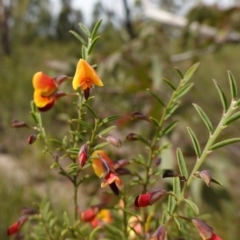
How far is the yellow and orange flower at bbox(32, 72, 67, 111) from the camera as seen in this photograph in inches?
13.1

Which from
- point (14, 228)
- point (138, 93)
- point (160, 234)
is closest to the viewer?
point (160, 234)

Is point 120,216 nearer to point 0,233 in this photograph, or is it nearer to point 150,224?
point 150,224

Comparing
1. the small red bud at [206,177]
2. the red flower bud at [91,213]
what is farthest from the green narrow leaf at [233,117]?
the red flower bud at [91,213]

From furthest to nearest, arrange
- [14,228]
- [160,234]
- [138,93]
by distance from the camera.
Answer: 1. [138,93]
2. [14,228]
3. [160,234]

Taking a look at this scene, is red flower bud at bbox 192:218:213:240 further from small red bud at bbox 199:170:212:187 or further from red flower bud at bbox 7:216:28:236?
red flower bud at bbox 7:216:28:236

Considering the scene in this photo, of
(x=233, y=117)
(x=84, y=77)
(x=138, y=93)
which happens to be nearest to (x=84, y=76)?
(x=84, y=77)

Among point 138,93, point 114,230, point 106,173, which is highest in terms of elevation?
point 106,173

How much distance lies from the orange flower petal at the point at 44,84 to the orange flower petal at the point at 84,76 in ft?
0.13

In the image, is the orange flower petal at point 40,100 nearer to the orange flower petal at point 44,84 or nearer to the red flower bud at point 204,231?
the orange flower petal at point 44,84

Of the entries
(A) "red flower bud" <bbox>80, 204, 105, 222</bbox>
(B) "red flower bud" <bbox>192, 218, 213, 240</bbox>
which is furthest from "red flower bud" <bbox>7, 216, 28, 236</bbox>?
(B) "red flower bud" <bbox>192, 218, 213, 240</bbox>

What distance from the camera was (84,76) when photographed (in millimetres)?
303

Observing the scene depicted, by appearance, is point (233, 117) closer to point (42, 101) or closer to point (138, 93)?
point (42, 101)

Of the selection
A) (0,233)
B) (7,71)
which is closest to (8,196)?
(0,233)

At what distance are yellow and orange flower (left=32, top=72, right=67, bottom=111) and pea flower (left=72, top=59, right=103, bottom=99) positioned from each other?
1.6 inches
